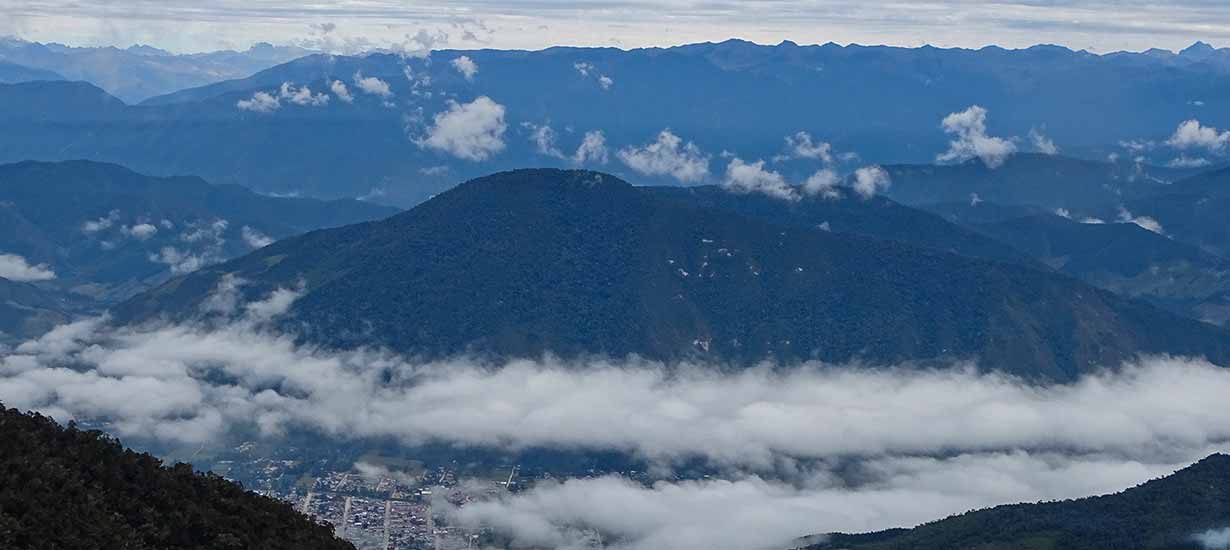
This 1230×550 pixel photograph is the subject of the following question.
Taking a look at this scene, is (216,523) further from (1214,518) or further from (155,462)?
(1214,518)

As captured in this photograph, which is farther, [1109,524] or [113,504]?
[1109,524]

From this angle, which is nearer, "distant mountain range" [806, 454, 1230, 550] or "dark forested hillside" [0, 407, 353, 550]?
"dark forested hillside" [0, 407, 353, 550]

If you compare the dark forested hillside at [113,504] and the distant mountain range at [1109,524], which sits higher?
the distant mountain range at [1109,524]

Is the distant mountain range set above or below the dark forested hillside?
above

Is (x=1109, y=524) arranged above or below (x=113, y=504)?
above

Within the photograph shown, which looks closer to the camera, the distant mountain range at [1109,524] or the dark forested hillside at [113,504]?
the dark forested hillside at [113,504]
